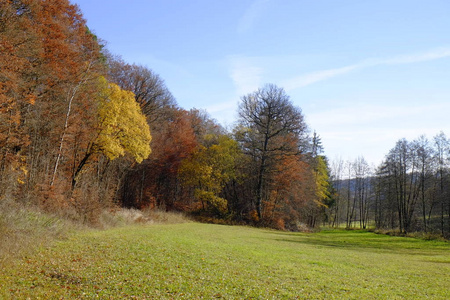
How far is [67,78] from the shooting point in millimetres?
22859

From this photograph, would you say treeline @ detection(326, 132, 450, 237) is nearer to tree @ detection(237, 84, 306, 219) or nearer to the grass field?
tree @ detection(237, 84, 306, 219)

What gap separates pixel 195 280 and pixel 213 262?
2617 mm

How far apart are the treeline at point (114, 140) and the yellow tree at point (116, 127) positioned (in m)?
0.09

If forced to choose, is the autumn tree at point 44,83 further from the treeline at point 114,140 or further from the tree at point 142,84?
the tree at point 142,84

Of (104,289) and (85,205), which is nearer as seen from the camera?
(104,289)

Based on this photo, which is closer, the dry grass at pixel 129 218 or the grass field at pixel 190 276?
the grass field at pixel 190 276

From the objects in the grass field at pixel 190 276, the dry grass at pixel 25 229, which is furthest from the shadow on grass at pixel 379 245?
the dry grass at pixel 25 229

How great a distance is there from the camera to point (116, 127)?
26.5m

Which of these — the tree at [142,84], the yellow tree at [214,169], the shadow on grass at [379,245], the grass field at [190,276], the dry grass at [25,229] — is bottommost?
the shadow on grass at [379,245]

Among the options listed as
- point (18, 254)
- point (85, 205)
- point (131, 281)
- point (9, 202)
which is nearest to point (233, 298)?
point (131, 281)

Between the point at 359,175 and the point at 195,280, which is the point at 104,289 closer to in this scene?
the point at 195,280

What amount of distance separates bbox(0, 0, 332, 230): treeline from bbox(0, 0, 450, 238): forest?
12 cm

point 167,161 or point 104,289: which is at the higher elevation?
point 167,161

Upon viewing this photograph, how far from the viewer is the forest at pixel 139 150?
58.9 ft
